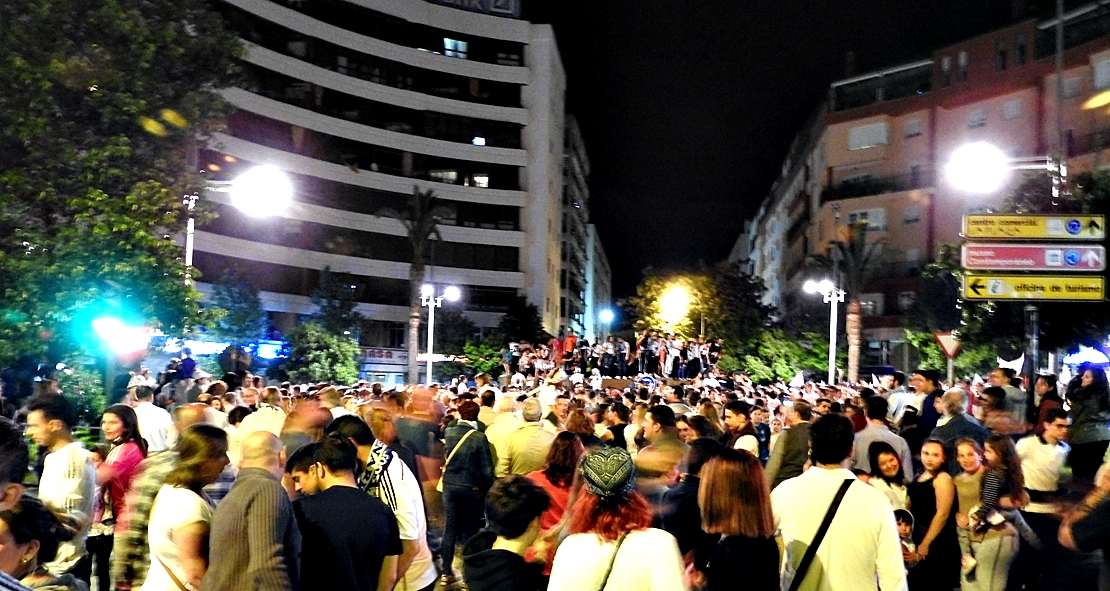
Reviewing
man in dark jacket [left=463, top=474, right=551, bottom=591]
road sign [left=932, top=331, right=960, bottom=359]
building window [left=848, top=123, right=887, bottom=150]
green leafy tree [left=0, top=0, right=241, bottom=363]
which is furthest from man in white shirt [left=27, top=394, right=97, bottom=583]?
building window [left=848, top=123, right=887, bottom=150]

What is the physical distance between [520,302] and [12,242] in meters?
44.6

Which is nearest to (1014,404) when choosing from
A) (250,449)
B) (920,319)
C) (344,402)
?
(344,402)

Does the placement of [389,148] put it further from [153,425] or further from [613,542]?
[613,542]

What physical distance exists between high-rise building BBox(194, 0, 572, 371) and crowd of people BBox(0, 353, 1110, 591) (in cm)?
4903

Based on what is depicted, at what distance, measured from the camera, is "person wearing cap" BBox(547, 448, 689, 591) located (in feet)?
12.9

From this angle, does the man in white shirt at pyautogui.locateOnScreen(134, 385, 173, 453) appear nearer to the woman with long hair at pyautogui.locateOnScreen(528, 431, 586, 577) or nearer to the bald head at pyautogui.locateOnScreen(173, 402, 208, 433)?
the bald head at pyautogui.locateOnScreen(173, 402, 208, 433)

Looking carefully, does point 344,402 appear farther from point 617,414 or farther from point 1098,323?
point 1098,323

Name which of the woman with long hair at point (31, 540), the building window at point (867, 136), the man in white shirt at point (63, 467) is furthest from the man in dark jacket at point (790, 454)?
the building window at point (867, 136)

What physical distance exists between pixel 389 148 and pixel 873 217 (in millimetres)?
27873

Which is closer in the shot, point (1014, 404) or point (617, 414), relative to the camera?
point (617, 414)

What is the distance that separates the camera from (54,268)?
21031mm

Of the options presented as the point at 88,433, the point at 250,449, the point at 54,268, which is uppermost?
the point at 54,268

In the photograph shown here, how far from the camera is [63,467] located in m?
6.52

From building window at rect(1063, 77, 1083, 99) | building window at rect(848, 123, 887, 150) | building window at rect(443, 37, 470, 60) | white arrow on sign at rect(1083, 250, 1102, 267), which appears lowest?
white arrow on sign at rect(1083, 250, 1102, 267)
